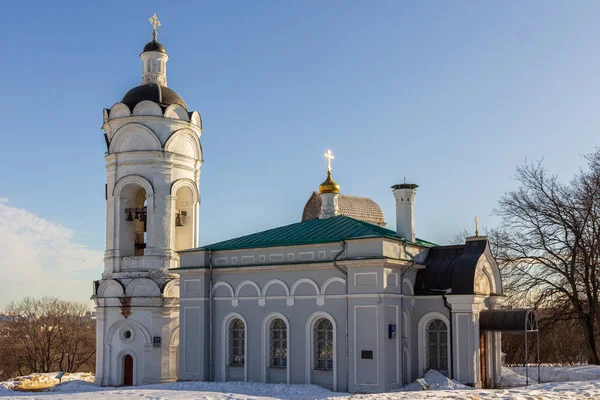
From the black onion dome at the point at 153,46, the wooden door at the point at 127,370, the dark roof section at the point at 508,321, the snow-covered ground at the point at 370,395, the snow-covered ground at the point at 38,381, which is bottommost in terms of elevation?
the snow-covered ground at the point at 38,381

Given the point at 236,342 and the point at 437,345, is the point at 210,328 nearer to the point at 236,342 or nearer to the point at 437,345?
the point at 236,342

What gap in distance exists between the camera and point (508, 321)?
62.9ft

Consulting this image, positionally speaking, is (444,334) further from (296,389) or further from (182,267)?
(182,267)

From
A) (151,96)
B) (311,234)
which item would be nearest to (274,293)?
(311,234)

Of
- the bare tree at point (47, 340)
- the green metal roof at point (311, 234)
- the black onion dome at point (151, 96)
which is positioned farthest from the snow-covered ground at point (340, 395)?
the bare tree at point (47, 340)

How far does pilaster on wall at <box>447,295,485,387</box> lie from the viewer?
62.0ft

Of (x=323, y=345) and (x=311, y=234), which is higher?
(x=311, y=234)

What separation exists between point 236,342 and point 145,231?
7752 mm

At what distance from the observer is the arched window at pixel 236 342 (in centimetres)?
2154

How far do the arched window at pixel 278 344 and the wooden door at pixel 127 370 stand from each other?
296 inches

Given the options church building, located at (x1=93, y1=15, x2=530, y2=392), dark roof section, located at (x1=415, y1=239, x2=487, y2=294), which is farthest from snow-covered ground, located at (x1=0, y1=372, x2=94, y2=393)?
dark roof section, located at (x1=415, y1=239, x2=487, y2=294)

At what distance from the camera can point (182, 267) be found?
73.6 ft

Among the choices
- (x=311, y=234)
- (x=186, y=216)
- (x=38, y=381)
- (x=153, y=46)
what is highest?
(x=153, y=46)

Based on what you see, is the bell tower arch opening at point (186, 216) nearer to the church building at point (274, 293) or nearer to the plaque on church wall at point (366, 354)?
the church building at point (274, 293)
